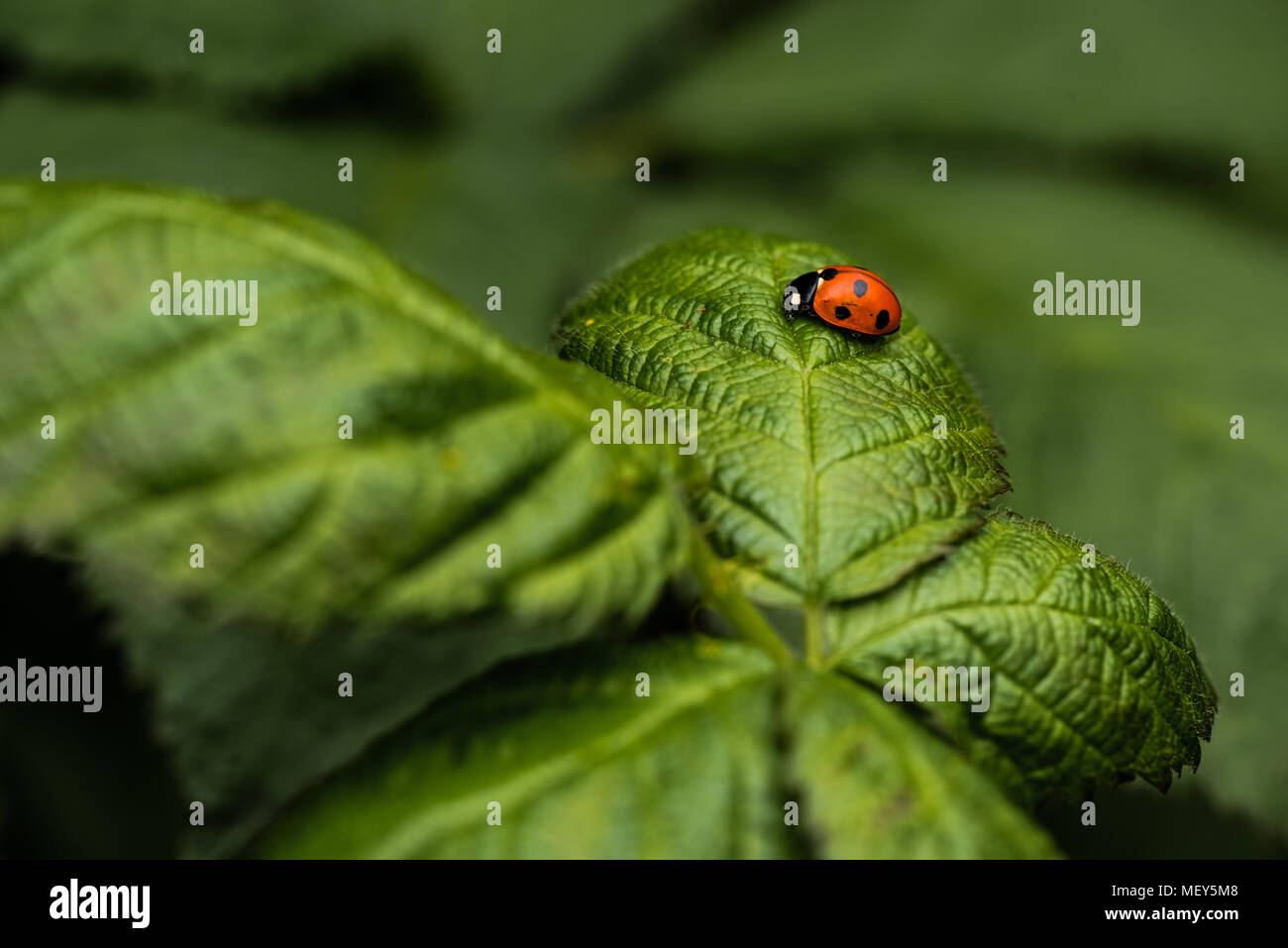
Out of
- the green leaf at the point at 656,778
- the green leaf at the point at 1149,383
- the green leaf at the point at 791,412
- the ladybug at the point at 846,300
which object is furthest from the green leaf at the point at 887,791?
the green leaf at the point at 1149,383

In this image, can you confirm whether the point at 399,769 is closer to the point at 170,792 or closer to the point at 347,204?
the point at 170,792

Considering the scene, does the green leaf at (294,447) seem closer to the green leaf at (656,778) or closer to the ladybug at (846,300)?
the green leaf at (656,778)

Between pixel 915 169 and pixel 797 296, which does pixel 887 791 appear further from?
pixel 915 169

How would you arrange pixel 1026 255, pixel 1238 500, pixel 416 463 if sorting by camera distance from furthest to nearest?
pixel 1026 255
pixel 1238 500
pixel 416 463

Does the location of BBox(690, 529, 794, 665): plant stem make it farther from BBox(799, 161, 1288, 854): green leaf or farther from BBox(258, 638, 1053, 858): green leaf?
BBox(799, 161, 1288, 854): green leaf

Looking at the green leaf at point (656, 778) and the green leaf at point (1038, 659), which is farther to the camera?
the green leaf at point (1038, 659)

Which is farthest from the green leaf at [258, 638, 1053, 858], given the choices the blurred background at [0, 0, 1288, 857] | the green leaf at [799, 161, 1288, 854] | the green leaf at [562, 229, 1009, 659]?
the green leaf at [799, 161, 1288, 854]
